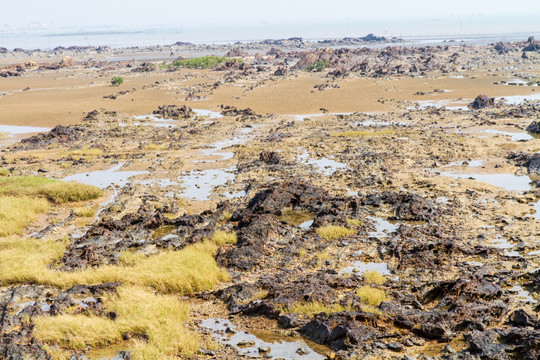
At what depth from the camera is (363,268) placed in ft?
40.2

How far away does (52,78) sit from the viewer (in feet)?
227

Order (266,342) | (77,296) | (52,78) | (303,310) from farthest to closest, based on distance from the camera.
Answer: (52,78) → (77,296) → (303,310) → (266,342)

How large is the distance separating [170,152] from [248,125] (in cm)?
800

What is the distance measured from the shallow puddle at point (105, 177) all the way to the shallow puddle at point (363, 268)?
11969 mm

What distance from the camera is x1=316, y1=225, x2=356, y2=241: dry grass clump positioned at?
46.0 feet

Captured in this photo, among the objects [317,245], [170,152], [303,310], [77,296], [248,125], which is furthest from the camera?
[248,125]

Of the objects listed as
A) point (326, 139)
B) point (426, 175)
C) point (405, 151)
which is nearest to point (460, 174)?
point (426, 175)

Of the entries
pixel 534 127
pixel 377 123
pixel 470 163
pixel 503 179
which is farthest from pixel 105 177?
pixel 534 127

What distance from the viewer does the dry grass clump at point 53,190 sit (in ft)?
61.1

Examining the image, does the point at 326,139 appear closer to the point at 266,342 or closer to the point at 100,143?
the point at 100,143

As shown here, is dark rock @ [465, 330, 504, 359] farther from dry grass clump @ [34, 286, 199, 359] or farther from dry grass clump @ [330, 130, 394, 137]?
dry grass clump @ [330, 130, 394, 137]

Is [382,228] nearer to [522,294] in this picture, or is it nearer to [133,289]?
[522,294]

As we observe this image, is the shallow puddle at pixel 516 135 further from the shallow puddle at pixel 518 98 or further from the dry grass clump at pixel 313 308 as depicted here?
the dry grass clump at pixel 313 308

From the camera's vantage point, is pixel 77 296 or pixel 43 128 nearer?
pixel 77 296
